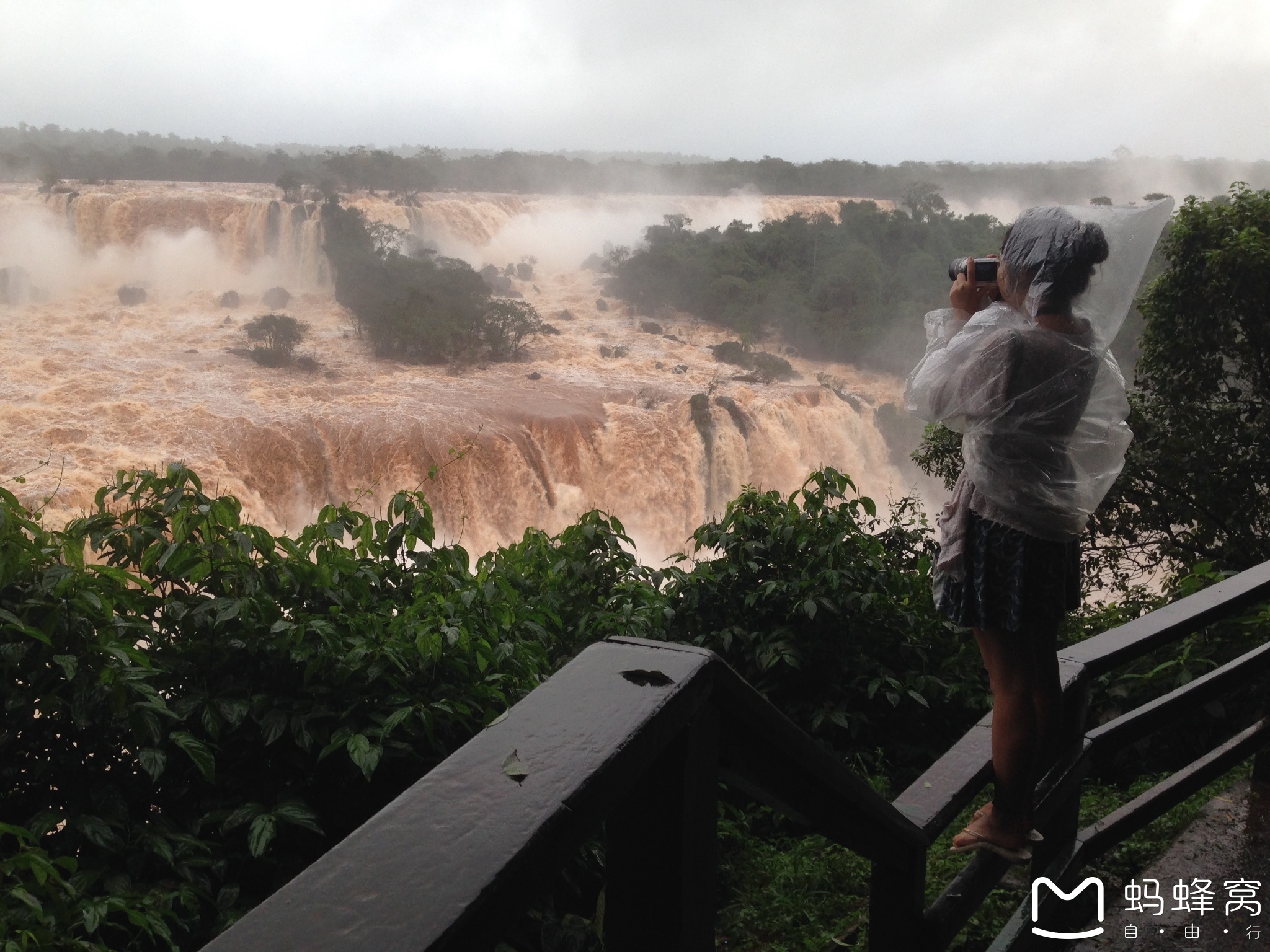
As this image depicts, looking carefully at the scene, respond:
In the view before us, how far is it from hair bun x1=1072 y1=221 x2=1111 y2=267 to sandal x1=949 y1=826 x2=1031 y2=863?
85 centimetres

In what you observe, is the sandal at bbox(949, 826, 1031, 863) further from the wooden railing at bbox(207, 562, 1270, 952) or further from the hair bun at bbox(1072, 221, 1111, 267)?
the hair bun at bbox(1072, 221, 1111, 267)

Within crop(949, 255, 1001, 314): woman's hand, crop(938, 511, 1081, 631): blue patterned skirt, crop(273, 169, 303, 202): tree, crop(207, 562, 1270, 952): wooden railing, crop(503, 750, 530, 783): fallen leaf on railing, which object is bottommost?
crop(938, 511, 1081, 631): blue patterned skirt

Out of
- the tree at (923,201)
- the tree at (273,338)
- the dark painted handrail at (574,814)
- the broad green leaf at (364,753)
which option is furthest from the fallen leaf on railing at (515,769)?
the tree at (923,201)

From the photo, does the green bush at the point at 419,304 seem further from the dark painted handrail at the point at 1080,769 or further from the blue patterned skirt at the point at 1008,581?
the blue patterned skirt at the point at 1008,581

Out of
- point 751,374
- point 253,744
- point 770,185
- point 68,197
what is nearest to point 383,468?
point 751,374

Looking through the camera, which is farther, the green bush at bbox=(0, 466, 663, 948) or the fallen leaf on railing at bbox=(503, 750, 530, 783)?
the green bush at bbox=(0, 466, 663, 948)

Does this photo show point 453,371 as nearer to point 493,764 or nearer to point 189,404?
point 189,404

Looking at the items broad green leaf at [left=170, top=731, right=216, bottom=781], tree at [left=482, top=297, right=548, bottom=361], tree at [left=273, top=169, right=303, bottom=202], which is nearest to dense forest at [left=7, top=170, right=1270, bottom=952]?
broad green leaf at [left=170, top=731, right=216, bottom=781]

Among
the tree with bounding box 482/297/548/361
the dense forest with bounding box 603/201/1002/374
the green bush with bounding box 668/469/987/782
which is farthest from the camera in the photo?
the dense forest with bounding box 603/201/1002/374

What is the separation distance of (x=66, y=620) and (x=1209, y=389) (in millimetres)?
7248

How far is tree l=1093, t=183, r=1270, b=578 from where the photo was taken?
6785 mm

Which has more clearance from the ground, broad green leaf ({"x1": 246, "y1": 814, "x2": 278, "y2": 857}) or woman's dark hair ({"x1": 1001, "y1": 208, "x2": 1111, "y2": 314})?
woman's dark hair ({"x1": 1001, "y1": 208, "x2": 1111, "y2": 314})

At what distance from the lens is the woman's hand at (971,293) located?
1619 mm

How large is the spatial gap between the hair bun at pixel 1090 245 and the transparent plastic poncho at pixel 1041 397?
0.03 metres
